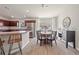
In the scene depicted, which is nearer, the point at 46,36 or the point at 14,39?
the point at 14,39

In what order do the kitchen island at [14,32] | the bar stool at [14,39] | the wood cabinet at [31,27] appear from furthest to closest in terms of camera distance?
1. the wood cabinet at [31,27]
2. the bar stool at [14,39]
3. the kitchen island at [14,32]

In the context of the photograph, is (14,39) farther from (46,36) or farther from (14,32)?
(46,36)

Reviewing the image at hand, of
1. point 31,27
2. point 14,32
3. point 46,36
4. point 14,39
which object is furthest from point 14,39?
point 46,36

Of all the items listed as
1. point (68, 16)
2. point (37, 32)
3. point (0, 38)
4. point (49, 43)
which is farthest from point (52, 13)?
point (0, 38)

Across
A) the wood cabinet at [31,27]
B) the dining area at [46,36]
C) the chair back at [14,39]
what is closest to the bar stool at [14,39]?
the chair back at [14,39]

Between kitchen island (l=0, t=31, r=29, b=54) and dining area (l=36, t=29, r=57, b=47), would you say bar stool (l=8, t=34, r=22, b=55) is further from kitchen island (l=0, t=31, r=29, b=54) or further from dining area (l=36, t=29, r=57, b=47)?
dining area (l=36, t=29, r=57, b=47)

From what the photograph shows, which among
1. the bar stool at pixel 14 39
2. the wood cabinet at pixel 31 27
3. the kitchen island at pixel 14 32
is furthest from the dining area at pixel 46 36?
the bar stool at pixel 14 39

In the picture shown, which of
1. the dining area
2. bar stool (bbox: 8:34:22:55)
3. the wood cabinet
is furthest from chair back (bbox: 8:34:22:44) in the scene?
the dining area

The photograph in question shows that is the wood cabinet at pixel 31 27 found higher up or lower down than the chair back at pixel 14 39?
higher up

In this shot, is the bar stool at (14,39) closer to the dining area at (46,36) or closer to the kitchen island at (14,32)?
the kitchen island at (14,32)

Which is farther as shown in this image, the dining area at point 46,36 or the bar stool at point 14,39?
the dining area at point 46,36

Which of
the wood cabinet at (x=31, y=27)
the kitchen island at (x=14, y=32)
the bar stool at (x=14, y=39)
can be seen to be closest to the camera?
the kitchen island at (x=14, y=32)

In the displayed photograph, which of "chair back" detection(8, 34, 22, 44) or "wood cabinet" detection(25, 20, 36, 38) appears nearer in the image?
"chair back" detection(8, 34, 22, 44)
